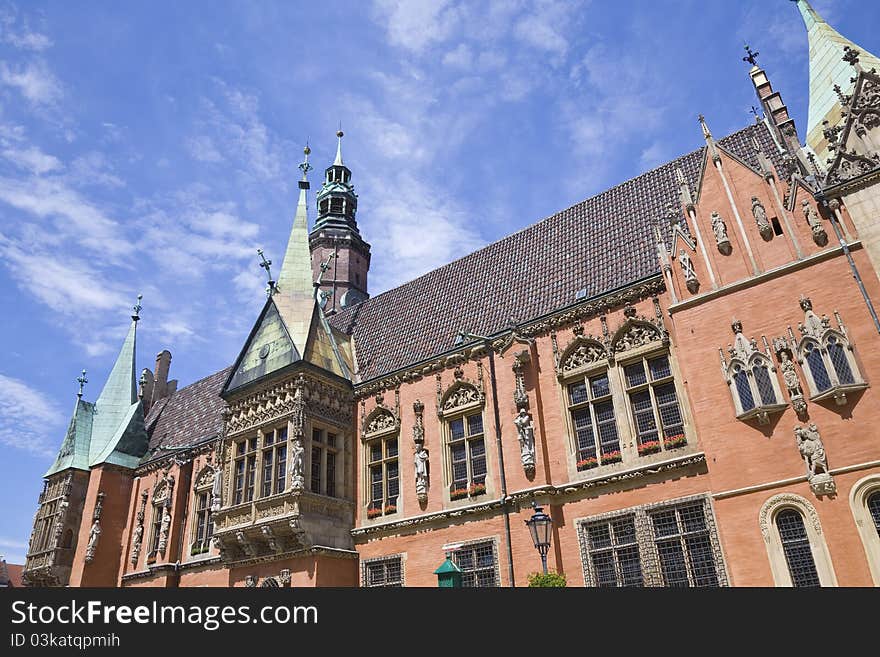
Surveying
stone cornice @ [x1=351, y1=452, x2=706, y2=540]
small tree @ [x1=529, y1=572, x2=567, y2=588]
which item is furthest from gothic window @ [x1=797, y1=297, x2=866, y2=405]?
small tree @ [x1=529, y1=572, x2=567, y2=588]

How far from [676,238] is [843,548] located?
871 cm

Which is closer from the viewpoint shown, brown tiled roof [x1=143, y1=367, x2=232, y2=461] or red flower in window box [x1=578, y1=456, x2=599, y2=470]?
red flower in window box [x1=578, y1=456, x2=599, y2=470]

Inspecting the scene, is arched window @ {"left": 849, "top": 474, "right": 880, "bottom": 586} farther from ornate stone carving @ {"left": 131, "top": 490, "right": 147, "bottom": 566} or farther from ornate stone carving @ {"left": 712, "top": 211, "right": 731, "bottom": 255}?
ornate stone carving @ {"left": 131, "top": 490, "right": 147, "bottom": 566}

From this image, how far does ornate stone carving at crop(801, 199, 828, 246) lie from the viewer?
15.4 meters

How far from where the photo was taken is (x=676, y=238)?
1800 cm

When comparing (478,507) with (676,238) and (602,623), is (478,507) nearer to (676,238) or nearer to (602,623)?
(676,238)

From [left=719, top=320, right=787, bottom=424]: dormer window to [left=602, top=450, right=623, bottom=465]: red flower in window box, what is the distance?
3503 millimetres

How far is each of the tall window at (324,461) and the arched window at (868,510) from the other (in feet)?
50.6

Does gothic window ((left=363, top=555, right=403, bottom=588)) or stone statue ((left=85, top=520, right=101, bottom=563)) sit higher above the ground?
stone statue ((left=85, top=520, right=101, bottom=563))

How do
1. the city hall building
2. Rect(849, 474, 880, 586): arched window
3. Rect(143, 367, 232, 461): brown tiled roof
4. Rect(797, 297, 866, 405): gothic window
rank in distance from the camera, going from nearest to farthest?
Rect(849, 474, 880, 586): arched window
Rect(797, 297, 866, 405): gothic window
the city hall building
Rect(143, 367, 232, 461): brown tiled roof

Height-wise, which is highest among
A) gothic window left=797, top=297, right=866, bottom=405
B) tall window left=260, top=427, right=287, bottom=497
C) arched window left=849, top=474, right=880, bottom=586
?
tall window left=260, top=427, right=287, bottom=497

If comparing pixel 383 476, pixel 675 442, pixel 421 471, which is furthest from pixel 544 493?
pixel 383 476

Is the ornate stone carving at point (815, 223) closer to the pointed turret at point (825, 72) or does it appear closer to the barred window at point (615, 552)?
the pointed turret at point (825, 72)

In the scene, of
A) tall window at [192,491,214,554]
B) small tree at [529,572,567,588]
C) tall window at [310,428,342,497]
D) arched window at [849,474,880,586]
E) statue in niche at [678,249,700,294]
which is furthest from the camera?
tall window at [192,491,214,554]
